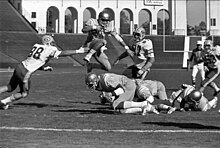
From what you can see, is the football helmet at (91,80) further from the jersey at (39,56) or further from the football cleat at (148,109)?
the jersey at (39,56)

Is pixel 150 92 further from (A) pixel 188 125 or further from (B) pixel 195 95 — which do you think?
(A) pixel 188 125

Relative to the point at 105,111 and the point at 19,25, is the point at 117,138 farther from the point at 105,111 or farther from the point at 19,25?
the point at 19,25

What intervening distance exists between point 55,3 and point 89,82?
159 feet

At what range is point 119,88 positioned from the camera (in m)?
10.2

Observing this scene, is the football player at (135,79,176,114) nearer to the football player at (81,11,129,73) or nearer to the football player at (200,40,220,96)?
the football player at (81,11,129,73)

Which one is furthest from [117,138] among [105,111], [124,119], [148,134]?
[105,111]

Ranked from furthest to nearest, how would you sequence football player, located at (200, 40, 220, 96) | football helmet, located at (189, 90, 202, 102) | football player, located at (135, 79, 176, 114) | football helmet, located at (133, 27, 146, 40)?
1. football player, located at (200, 40, 220, 96)
2. football helmet, located at (133, 27, 146, 40)
3. football helmet, located at (189, 90, 202, 102)
4. football player, located at (135, 79, 176, 114)

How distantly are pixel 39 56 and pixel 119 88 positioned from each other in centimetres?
193

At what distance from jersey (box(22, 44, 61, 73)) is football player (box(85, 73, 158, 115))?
1.28 meters

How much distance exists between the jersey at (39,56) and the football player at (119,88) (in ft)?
4.21

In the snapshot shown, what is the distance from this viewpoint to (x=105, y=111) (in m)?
11.2

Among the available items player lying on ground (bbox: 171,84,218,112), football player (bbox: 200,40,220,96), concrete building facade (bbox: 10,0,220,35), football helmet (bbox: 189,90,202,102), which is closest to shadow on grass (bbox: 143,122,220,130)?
football helmet (bbox: 189,90,202,102)

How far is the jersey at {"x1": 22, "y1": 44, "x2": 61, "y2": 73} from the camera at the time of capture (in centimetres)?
1103

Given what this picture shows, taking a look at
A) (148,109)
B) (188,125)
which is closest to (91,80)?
(148,109)
